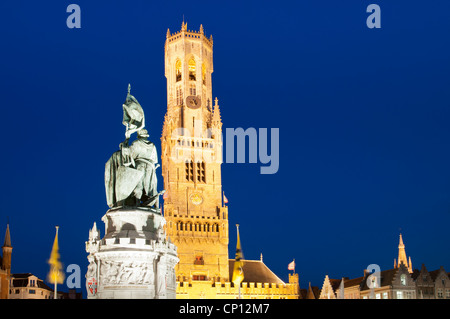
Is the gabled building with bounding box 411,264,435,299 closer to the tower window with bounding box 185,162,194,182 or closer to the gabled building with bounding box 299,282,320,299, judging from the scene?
the gabled building with bounding box 299,282,320,299

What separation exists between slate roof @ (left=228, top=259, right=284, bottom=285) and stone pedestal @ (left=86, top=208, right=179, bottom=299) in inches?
1943

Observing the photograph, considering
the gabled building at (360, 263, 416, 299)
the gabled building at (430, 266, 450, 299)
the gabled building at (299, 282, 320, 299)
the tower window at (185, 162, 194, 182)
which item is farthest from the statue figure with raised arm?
the gabled building at (299, 282, 320, 299)

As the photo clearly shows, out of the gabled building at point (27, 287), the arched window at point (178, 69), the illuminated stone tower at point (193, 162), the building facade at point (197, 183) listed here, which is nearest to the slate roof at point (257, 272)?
the building facade at point (197, 183)

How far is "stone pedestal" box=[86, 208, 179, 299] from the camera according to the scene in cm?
2288

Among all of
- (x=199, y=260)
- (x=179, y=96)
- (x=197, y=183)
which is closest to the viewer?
(x=199, y=260)

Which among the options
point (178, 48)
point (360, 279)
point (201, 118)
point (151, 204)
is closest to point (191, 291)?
point (360, 279)

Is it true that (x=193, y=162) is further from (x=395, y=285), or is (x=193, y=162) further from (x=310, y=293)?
(x=395, y=285)

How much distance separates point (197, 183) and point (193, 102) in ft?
37.8

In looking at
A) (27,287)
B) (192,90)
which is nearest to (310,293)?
(192,90)

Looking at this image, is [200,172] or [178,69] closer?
[200,172]

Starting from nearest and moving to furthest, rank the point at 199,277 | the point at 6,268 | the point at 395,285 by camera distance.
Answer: the point at 395,285 → the point at 6,268 → the point at 199,277

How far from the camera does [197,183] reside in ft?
248

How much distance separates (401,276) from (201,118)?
1277 inches
